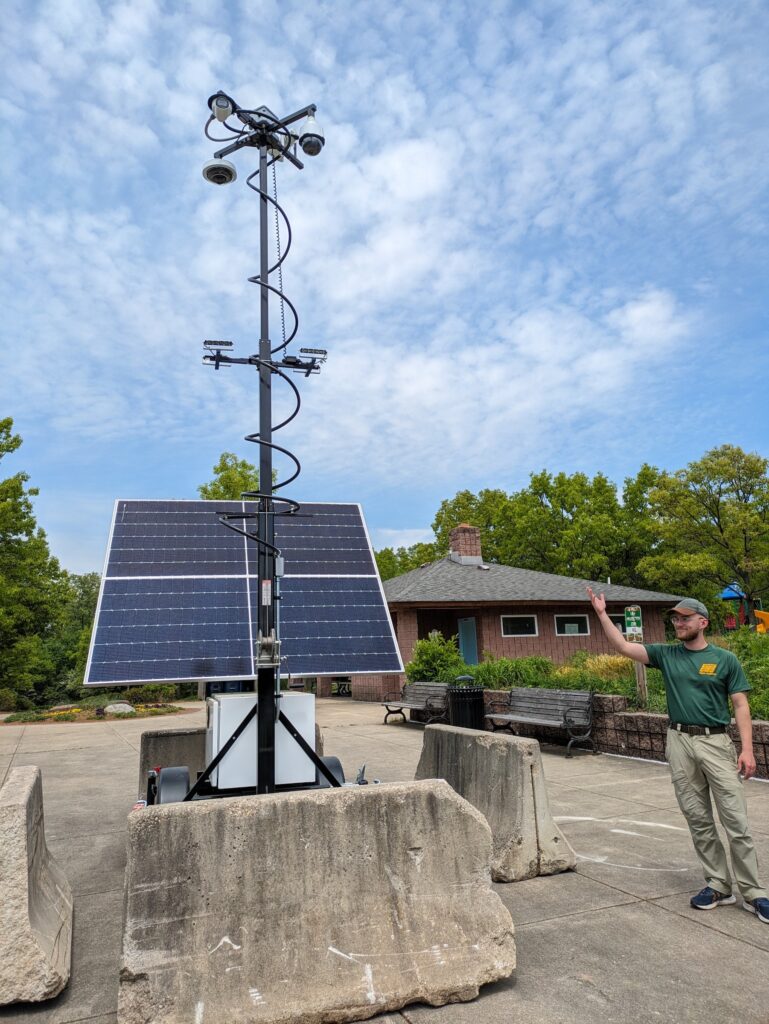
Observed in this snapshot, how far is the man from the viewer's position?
4621mm

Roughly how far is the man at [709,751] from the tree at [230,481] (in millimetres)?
33570

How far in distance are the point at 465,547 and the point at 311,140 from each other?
2793 centimetres

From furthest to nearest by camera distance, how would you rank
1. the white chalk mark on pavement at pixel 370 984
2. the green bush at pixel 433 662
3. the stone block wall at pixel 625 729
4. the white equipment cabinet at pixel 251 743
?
the green bush at pixel 433 662, the stone block wall at pixel 625 729, the white equipment cabinet at pixel 251 743, the white chalk mark on pavement at pixel 370 984

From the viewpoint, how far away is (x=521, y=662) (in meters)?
15.3

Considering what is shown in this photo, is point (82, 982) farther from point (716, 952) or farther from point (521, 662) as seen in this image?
point (521, 662)

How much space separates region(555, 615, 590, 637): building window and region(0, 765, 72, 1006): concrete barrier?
25046 mm

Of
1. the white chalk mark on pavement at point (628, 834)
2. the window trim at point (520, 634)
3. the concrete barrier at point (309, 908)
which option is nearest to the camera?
the concrete barrier at point (309, 908)

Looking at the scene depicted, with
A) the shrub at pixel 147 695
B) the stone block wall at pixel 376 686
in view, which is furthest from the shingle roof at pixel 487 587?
the shrub at pixel 147 695

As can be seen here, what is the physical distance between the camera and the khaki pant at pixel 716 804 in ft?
15.1

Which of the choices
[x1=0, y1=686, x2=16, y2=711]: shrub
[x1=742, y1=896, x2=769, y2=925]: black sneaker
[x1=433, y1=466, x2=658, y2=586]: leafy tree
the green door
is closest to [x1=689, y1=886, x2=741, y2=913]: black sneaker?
[x1=742, y1=896, x2=769, y2=925]: black sneaker

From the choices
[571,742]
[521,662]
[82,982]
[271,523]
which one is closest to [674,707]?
[271,523]

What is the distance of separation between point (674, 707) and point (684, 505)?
102 ft

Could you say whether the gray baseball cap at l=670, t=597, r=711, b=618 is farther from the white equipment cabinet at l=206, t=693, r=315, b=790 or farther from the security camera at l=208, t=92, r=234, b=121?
the security camera at l=208, t=92, r=234, b=121

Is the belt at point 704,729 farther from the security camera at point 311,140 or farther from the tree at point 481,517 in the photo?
the tree at point 481,517
